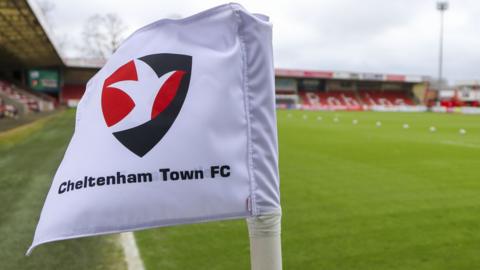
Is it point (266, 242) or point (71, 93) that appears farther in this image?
point (71, 93)

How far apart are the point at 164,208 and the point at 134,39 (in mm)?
516

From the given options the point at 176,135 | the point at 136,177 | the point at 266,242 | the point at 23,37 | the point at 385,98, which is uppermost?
the point at 23,37

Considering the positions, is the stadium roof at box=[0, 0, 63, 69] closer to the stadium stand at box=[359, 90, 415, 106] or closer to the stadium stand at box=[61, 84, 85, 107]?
the stadium stand at box=[61, 84, 85, 107]

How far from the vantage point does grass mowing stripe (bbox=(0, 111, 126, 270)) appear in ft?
11.3

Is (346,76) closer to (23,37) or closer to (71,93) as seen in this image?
(71,93)

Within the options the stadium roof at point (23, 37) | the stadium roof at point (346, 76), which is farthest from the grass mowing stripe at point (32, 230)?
the stadium roof at point (346, 76)

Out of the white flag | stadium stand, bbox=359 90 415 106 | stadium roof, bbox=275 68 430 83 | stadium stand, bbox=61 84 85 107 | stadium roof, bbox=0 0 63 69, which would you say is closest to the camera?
the white flag

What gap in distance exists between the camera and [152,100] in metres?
1.17

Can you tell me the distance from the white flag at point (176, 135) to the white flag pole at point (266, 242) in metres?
0.04

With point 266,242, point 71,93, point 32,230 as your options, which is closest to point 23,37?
point 32,230

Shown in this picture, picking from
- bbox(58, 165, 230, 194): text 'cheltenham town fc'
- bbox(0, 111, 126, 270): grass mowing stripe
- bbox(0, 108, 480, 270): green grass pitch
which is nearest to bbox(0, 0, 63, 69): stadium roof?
bbox(0, 111, 126, 270): grass mowing stripe

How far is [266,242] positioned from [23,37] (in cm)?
2779

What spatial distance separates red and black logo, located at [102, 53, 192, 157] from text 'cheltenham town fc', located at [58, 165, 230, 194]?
0.22 ft

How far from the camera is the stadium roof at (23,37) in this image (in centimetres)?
1764
